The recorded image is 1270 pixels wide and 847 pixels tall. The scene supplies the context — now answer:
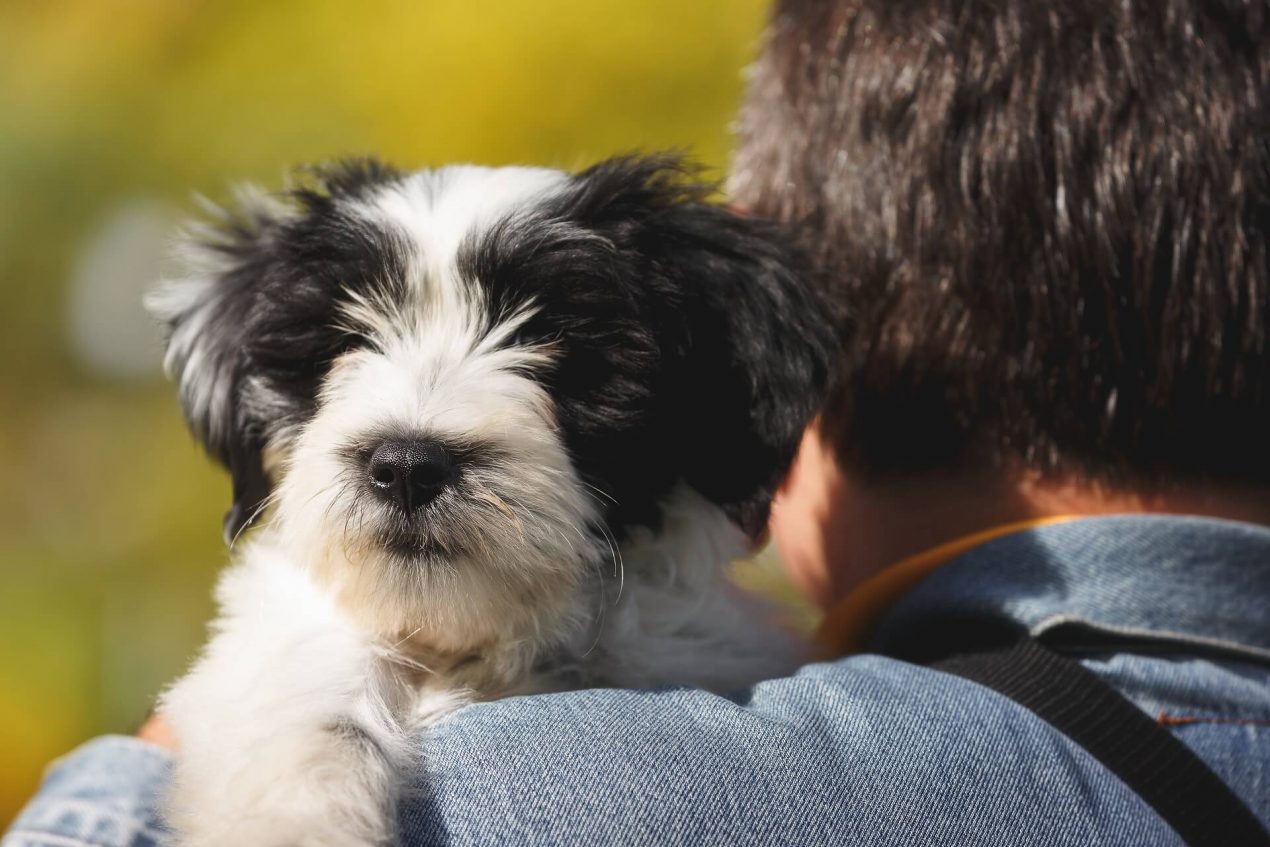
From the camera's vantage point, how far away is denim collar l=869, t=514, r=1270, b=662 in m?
1.92

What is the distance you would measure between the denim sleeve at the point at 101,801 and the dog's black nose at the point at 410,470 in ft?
2.31

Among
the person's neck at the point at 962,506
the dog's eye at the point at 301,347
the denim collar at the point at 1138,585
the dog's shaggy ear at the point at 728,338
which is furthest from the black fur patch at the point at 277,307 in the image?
the denim collar at the point at 1138,585

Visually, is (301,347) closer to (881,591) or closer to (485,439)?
(485,439)

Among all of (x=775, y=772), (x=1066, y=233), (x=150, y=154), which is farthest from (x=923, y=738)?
(x=150, y=154)

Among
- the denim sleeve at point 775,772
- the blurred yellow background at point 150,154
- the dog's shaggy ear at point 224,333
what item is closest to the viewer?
the denim sleeve at point 775,772

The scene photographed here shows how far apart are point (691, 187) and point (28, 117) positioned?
6330 millimetres

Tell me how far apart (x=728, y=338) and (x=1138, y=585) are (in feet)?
2.70

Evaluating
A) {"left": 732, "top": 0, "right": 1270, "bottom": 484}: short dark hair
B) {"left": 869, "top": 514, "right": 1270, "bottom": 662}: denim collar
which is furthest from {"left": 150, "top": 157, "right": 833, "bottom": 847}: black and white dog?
{"left": 869, "top": 514, "right": 1270, "bottom": 662}: denim collar

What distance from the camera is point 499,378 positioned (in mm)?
2049

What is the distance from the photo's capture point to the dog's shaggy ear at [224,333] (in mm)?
2381

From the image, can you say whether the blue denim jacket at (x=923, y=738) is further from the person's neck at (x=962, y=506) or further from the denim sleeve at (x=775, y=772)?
the person's neck at (x=962, y=506)

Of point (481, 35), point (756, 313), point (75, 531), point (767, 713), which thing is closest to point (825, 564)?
point (756, 313)

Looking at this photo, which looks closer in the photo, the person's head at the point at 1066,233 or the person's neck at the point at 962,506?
the person's head at the point at 1066,233

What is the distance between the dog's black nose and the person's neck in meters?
0.90
